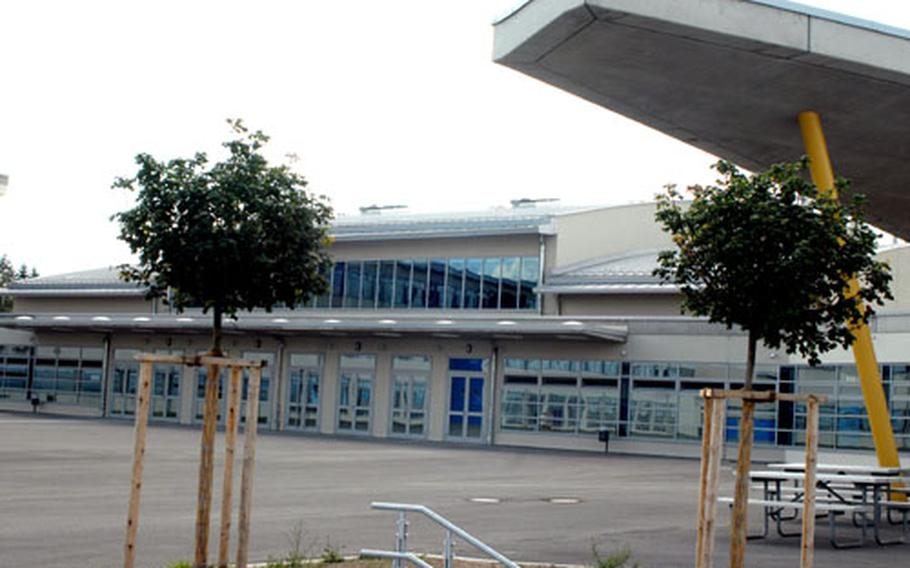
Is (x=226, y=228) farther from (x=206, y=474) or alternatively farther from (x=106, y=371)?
(x=106, y=371)

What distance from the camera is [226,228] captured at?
11.6 meters

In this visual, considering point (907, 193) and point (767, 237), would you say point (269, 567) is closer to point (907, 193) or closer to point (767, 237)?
point (767, 237)

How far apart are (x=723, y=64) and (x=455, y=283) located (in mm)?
28147

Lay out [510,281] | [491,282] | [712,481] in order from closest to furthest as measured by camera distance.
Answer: [712,481] < [510,281] < [491,282]

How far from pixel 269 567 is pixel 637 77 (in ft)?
30.8

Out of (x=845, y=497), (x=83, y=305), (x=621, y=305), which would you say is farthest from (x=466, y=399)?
(x=845, y=497)

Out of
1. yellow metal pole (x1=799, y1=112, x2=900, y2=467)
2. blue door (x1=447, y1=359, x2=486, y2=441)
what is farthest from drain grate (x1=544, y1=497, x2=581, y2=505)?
blue door (x1=447, y1=359, x2=486, y2=441)

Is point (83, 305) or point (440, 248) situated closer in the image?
point (440, 248)

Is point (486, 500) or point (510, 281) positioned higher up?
point (510, 281)

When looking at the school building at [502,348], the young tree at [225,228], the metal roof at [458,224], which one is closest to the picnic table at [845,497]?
the young tree at [225,228]

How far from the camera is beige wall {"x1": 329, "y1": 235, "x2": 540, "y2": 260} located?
4319 centimetres

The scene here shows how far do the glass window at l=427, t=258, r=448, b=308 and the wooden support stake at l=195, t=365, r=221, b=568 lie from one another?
34.0m

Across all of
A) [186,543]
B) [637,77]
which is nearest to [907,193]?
[637,77]

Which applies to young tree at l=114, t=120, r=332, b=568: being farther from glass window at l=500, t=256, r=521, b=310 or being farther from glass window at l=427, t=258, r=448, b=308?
glass window at l=427, t=258, r=448, b=308
